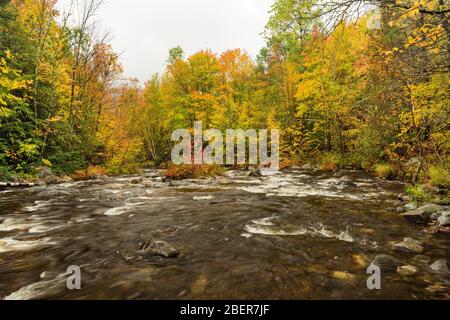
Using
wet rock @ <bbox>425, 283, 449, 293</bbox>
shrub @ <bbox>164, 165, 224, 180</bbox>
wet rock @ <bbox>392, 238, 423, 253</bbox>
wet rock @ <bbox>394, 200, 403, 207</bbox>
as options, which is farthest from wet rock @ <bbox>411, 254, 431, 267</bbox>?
shrub @ <bbox>164, 165, 224, 180</bbox>

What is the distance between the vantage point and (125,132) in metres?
23.4

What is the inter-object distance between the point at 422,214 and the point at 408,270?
3.18 metres

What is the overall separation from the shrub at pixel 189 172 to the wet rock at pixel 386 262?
12.9m

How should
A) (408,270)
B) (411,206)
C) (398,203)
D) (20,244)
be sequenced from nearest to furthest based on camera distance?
(408,270) → (20,244) → (411,206) → (398,203)

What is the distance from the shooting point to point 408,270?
391 cm

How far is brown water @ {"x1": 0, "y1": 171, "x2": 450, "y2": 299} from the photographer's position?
3.50 metres

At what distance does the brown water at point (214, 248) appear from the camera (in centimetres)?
350

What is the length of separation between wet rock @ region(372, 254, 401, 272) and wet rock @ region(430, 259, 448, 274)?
1.33ft

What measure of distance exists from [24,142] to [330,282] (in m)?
17.1
